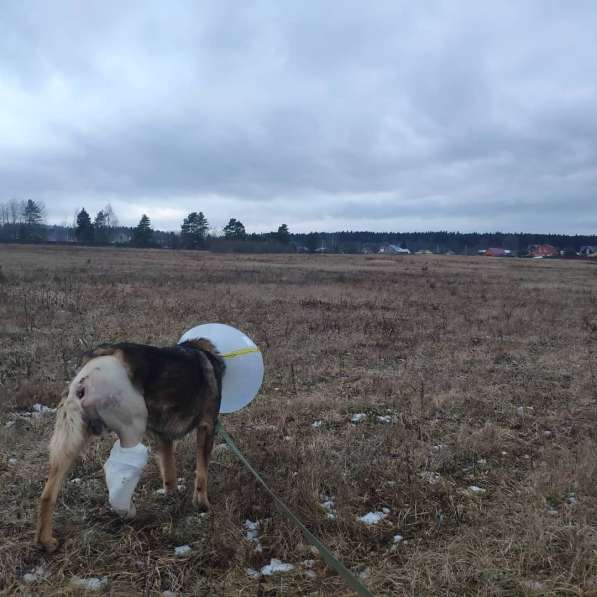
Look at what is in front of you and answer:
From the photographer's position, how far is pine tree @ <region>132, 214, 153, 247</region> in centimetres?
7725

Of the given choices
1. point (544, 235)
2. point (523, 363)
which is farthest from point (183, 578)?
point (544, 235)

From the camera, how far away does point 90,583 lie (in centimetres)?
274

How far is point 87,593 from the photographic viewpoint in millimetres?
2646

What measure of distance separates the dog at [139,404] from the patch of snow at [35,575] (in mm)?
150

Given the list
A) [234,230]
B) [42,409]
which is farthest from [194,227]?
[42,409]

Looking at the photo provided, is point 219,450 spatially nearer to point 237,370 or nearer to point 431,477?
point 237,370

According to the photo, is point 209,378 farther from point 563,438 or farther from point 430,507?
point 563,438

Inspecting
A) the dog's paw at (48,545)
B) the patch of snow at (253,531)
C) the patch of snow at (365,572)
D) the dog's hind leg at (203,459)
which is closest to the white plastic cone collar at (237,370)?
the dog's hind leg at (203,459)

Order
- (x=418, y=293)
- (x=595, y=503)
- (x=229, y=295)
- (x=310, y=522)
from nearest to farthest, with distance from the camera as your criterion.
Result: (x=310, y=522), (x=595, y=503), (x=229, y=295), (x=418, y=293)

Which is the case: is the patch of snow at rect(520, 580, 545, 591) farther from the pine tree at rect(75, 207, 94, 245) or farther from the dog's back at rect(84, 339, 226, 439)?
the pine tree at rect(75, 207, 94, 245)

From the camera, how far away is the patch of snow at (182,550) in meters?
3.03

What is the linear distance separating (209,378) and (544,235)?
155 metres

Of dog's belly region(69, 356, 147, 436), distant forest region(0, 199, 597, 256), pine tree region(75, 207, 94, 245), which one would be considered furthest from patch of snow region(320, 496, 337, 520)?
pine tree region(75, 207, 94, 245)

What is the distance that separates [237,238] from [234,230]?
183cm
